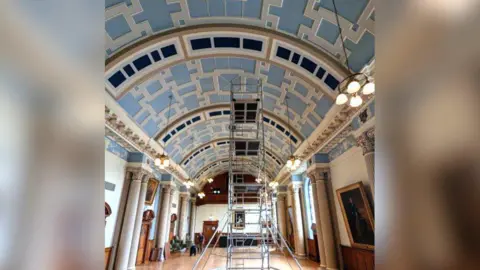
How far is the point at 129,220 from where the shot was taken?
28.7 ft

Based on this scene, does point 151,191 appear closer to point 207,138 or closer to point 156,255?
point 156,255

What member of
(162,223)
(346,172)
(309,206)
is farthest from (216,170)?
(346,172)

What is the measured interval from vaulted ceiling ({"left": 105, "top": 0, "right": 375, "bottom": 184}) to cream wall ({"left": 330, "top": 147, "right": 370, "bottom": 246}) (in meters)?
1.50

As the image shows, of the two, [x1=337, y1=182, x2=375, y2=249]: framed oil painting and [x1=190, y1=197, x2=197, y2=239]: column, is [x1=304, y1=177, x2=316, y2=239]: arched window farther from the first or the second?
[x1=190, y1=197, x2=197, y2=239]: column

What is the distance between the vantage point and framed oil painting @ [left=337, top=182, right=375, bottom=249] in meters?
6.51

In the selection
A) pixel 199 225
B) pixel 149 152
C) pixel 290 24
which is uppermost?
pixel 290 24
